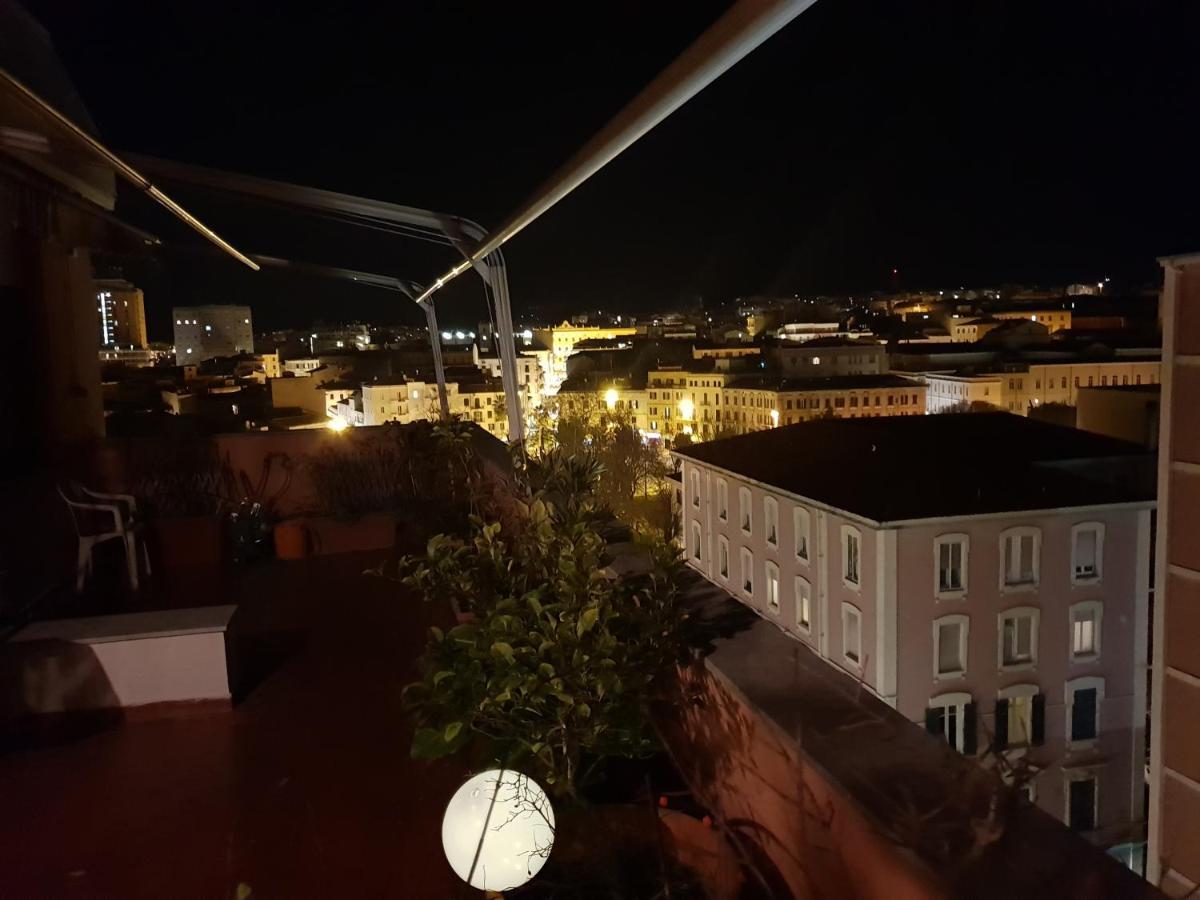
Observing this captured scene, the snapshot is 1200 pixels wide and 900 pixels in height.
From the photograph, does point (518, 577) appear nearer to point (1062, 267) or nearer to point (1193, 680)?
point (1193, 680)

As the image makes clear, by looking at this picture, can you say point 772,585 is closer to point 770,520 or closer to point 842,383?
point 770,520

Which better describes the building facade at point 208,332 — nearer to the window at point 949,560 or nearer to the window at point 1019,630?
the window at point 949,560

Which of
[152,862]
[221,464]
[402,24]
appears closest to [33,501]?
[221,464]

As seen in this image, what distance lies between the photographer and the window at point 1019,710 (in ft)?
40.9

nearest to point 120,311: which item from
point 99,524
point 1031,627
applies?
point 99,524

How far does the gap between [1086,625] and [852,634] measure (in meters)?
3.29

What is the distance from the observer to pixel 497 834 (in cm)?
137

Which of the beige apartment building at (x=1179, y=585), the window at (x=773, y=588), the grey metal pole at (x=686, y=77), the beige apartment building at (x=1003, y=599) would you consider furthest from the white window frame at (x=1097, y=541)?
the grey metal pole at (x=686, y=77)

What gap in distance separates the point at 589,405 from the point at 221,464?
41.0 m

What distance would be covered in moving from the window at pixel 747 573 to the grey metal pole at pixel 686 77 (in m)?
14.7

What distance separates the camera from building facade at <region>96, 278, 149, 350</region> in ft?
24.1

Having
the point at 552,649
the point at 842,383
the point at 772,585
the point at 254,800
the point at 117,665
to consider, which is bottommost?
the point at 772,585

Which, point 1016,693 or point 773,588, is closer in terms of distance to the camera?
point 1016,693

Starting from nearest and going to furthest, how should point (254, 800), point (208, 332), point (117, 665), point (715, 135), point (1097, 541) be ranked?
point (254, 800) < point (117, 665) < point (1097, 541) < point (208, 332) < point (715, 135)
